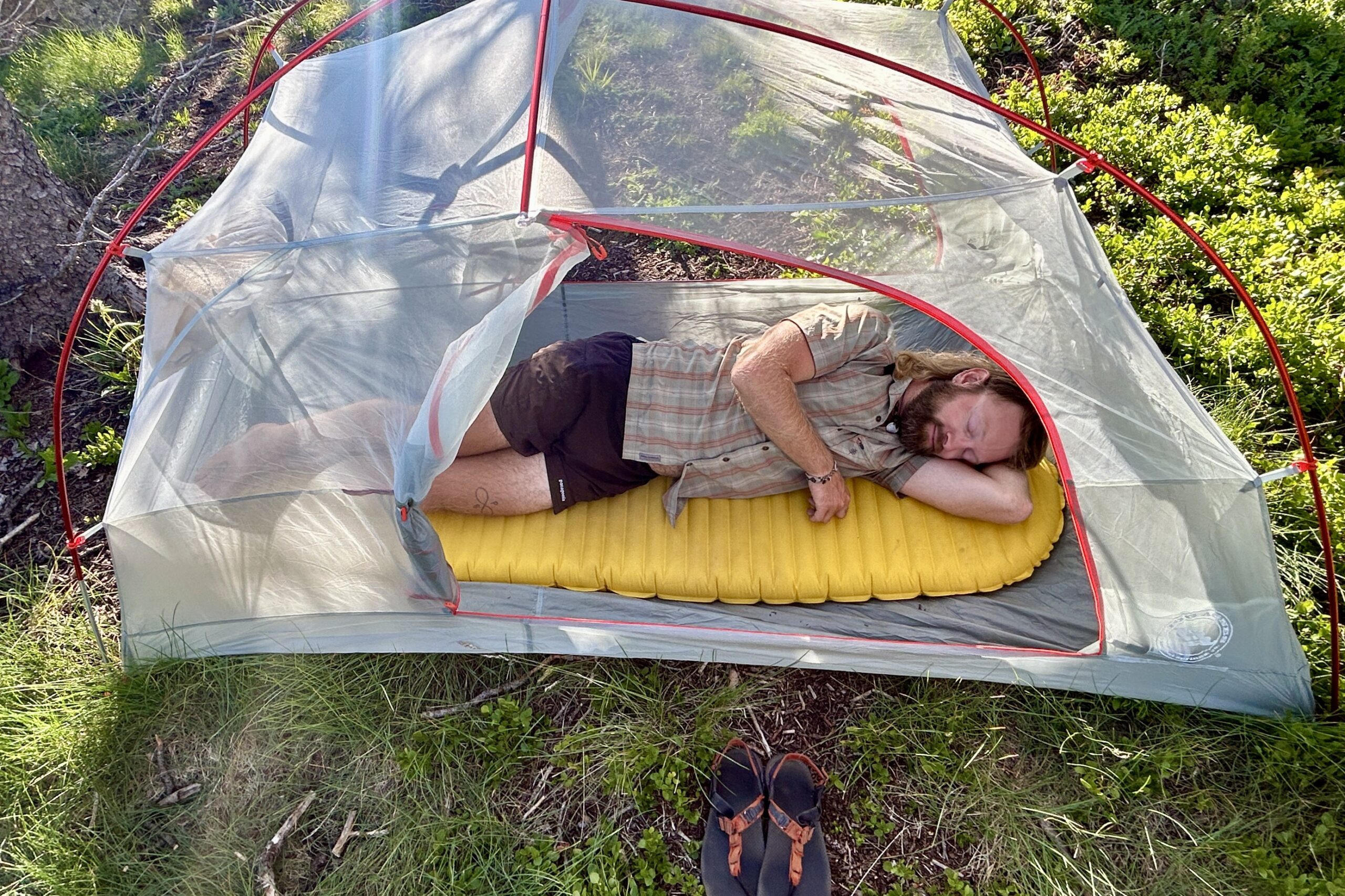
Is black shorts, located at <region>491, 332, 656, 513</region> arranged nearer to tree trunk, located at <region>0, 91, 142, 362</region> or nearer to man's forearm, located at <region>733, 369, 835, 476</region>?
man's forearm, located at <region>733, 369, 835, 476</region>

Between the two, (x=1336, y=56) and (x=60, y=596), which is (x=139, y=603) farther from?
(x=1336, y=56)

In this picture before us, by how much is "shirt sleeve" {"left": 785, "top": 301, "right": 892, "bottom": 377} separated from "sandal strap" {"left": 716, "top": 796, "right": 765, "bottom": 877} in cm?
117

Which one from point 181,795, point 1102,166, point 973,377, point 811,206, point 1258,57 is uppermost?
point 1258,57

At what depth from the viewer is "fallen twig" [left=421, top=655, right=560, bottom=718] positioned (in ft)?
6.93

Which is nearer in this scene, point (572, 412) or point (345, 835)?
point (345, 835)

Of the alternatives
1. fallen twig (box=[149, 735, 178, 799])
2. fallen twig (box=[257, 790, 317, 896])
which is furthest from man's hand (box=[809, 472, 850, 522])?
fallen twig (box=[149, 735, 178, 799])

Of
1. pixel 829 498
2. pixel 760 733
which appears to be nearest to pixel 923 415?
pixel 829 498

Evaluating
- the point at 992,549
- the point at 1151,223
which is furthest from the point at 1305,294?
the point at 992,549

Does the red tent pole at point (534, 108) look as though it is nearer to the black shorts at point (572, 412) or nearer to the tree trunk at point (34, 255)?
the black shorts at point (572, 412)

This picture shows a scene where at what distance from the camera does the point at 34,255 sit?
2744mm

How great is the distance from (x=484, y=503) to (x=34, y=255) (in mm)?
1987

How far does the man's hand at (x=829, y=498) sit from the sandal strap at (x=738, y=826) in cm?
81

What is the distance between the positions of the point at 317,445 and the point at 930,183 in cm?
170

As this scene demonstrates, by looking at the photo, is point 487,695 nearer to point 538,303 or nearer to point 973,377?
point 538,303
